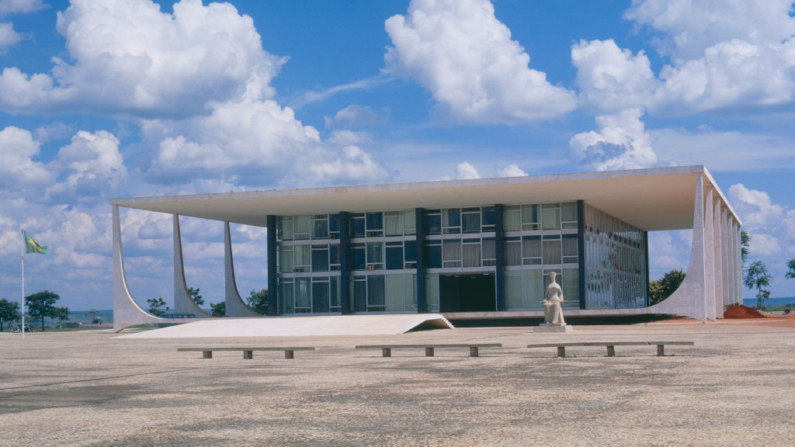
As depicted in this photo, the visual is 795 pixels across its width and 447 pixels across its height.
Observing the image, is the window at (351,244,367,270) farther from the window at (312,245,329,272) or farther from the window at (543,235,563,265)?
the window at (543,235,563,265)

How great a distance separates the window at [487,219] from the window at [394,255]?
497 cm

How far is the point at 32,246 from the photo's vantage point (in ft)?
135

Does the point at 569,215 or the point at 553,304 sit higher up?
the point at 569,215

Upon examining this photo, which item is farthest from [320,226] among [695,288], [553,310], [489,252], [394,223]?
[553,310]

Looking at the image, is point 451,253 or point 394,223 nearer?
point 451,253

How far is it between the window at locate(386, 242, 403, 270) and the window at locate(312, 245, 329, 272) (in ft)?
12.7

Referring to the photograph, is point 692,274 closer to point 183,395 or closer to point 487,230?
point 487,230

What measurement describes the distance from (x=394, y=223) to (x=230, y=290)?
43.1 ft

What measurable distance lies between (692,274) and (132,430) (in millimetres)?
35283

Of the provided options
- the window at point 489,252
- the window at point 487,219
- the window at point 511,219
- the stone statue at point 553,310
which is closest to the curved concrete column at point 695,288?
the window at point 511,219

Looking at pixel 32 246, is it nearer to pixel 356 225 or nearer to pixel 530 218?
pixel 356 225

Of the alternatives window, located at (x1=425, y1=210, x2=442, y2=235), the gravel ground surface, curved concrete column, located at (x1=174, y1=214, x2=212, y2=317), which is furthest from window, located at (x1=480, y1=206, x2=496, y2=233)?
the gravel ground surface

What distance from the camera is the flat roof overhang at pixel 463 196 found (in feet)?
124

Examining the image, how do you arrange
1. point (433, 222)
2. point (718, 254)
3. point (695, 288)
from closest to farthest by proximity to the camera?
point (695, 288), point (433, 222), point (718, 254)
